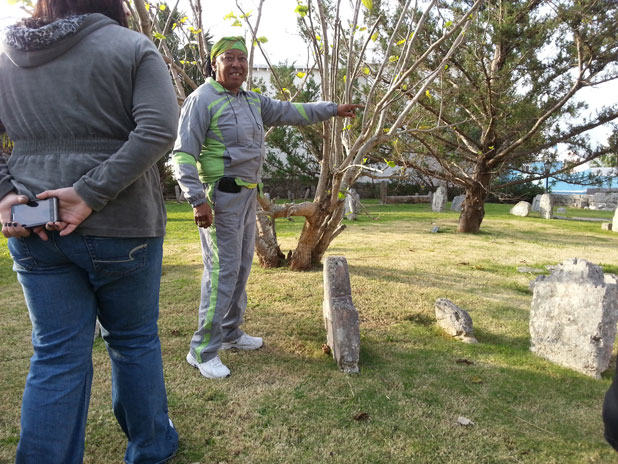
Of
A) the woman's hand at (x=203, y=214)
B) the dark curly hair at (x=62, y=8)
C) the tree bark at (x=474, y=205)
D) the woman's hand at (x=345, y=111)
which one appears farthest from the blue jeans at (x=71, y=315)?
the tree bark at (x=474, y=205)

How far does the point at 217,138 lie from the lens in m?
2.93

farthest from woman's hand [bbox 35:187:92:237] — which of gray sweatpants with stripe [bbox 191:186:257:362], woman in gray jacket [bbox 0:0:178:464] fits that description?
gray sweatpants with stripe [bbox 191:186:257:362]

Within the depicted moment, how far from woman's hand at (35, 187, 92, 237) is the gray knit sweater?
2cm

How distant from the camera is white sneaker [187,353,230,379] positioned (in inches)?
115

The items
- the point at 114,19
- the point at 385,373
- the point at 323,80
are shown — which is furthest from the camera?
the point at 323,80

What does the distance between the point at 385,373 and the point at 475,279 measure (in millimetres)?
3065

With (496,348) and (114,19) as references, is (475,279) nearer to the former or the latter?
(496,348)

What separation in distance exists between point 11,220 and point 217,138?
5.11 feet

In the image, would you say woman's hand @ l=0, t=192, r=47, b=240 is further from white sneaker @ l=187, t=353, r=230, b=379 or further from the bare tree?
the bare tree

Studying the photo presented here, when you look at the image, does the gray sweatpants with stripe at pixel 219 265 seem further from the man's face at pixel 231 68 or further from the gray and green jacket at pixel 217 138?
the man's face at pixel 231 68

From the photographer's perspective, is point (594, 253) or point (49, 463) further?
point (594, 253)

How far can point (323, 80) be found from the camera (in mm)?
4832

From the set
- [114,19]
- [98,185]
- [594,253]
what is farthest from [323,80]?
[594,253]

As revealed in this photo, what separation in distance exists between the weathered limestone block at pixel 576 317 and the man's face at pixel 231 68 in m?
2.50
